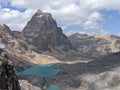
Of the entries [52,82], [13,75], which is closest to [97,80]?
[52,82]

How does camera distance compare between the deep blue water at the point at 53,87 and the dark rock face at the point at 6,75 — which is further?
the deep blue water at the point at 53,87

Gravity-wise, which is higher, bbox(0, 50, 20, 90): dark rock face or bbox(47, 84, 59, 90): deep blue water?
bbox(0, 50, 20, 90): dark rock face

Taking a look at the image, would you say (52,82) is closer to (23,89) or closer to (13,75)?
(23,89)

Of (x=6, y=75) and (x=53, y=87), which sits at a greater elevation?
(x=6, y=75)

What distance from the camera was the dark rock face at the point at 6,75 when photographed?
1510 centimetres

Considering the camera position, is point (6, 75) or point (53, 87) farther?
point (53, 87)

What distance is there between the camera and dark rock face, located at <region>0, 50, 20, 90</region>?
595 inches

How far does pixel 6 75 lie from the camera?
15.4 meters

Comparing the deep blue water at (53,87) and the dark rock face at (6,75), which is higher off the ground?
the dark rock face at (6,75)

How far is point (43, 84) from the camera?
185000 mm

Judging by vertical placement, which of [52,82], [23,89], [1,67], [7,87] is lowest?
[52,82]

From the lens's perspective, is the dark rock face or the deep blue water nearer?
the dark rock face

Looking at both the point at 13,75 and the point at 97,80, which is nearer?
the point at 13,75

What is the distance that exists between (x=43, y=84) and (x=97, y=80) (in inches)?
1277
